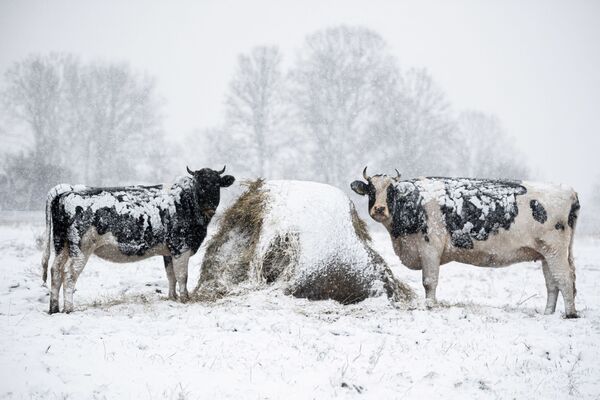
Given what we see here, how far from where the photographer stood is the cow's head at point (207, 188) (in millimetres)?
8234

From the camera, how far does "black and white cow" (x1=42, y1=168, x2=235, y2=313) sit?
6.94m

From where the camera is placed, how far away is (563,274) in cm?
745

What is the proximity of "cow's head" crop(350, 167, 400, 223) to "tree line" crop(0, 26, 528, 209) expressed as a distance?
73.2 feet

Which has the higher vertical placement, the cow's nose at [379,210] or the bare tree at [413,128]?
the bare tree at [413,128]

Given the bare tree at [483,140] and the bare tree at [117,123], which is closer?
the bare tree at [117,123]

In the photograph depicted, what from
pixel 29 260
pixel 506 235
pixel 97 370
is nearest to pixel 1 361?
pixel 97 370

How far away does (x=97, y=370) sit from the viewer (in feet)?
14.4

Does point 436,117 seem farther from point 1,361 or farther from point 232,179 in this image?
point 1,361

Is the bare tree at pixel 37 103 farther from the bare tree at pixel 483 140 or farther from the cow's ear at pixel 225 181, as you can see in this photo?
the cow's ear at pixel 225 181

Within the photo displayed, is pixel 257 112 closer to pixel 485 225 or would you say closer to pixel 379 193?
pixel 379 193

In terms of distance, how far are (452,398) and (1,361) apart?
3.78m

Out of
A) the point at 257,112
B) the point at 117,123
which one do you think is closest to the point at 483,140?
the point at 257,112

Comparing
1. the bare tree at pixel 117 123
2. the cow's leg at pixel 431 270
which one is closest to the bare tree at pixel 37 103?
the bare tree at pixel 117 123

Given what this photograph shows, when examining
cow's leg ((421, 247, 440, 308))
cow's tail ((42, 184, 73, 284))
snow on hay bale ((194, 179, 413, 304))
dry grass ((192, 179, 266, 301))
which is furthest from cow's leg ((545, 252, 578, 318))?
cow's tail ((42, 184, 73, 284))
